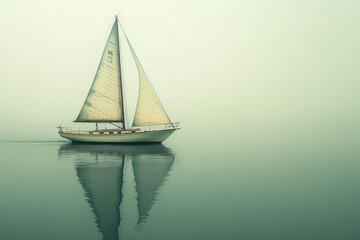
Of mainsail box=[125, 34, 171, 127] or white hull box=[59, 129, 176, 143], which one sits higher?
mainsail box=[125, 34, 171, 127]

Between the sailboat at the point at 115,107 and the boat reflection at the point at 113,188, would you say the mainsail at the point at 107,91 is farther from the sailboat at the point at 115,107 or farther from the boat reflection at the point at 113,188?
the boat reflection at the point at 113,188

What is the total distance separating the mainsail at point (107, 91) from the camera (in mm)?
50156

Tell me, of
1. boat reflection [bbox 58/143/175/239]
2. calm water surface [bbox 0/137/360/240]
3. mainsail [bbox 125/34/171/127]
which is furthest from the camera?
mainsail [bbox 125/34/171/127]

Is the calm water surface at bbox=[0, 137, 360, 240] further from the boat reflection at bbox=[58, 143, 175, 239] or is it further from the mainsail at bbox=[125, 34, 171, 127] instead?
the mainsail at bbox=[125, 34, 171, 127]

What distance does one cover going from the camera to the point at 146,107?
48.4 meters

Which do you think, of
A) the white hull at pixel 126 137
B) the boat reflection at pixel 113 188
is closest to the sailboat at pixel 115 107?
the white hull at pixel 126 137

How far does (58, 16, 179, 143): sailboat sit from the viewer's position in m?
48.5

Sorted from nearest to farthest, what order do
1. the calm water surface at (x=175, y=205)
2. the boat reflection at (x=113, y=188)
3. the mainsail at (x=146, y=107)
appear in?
the calm water surface at (x=175, y=205) < the boat reflection at (x=113, y=188) < the mainsail at (x=146, y=107)

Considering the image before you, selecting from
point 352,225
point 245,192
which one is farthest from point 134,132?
point 352,225

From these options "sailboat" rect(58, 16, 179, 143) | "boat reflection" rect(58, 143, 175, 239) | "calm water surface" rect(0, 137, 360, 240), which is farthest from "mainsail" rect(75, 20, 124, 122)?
"calm water surface" rect(0, 137, 360, 240)

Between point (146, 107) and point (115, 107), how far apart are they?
6042mm

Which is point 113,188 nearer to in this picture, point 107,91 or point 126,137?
point 126,137

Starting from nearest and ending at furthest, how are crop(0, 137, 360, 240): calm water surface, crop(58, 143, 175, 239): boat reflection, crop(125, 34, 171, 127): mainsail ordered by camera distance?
crop(0, 137, 360, 240): calm water surface < crop(58, 143, 175, 239): boat reflection < crop(125, 34, 171, 127): mainsail

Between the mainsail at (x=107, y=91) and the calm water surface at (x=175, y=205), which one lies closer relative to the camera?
the calm water surface at (x=175, y=205)
